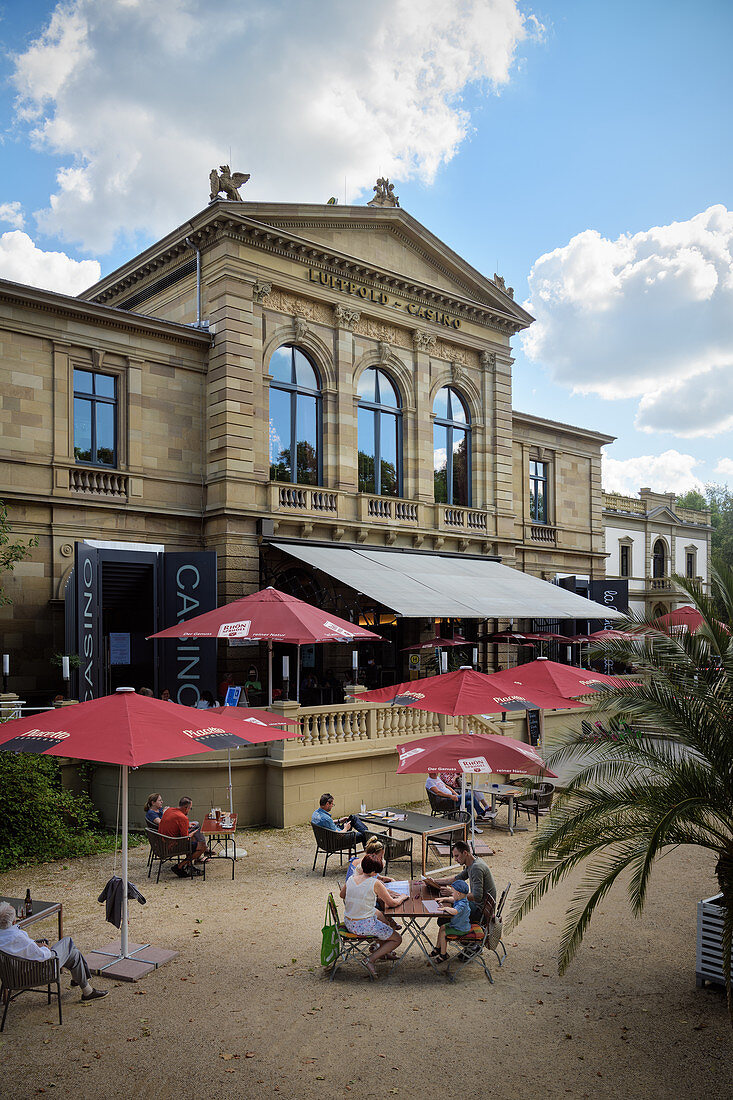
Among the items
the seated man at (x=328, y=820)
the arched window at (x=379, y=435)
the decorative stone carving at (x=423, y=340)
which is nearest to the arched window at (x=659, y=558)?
the decorative stone carving at (x=423, y=340)

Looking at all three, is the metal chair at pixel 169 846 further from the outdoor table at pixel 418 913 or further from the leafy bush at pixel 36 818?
the outdoor table at pixel 418 913

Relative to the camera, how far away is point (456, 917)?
28.9 ft

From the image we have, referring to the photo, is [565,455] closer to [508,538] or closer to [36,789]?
[508,538]

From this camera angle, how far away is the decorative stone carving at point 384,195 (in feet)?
83.6

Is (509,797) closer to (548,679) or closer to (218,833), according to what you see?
(548,679)

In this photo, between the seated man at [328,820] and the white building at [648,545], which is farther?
the white building at [648,545]

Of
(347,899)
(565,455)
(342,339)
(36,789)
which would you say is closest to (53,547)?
(36,789)

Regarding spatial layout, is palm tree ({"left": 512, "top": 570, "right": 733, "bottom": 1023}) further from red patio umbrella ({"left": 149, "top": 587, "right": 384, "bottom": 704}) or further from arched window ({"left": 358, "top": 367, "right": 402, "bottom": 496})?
arched window ({"left": 358, "top": 367, "right": 402, "bottom": 496})

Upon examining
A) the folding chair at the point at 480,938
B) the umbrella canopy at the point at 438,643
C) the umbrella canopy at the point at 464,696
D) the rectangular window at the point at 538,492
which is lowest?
the folding chair at the point at 480,938

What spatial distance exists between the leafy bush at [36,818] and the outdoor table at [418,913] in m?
6.01

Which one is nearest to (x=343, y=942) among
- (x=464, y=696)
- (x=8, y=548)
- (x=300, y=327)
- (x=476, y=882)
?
(x=476, y=882)

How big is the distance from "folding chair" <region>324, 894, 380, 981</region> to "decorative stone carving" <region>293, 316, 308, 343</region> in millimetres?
16933

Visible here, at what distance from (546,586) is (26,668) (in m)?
16.1

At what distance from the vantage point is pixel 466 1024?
7.50 m
